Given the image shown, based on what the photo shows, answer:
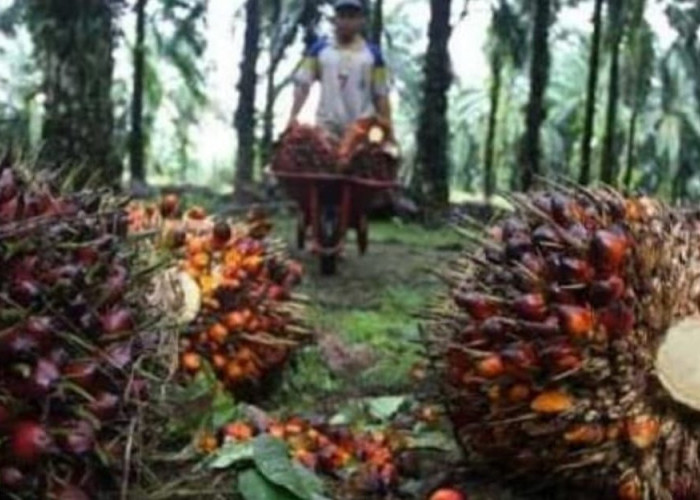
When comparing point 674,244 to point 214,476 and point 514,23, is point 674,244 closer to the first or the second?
point 214,476

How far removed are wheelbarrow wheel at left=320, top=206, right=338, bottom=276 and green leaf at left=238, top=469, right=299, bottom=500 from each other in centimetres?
602

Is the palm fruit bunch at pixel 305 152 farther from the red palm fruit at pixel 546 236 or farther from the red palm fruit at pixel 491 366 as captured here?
the red palm fruit at pixel 491 366

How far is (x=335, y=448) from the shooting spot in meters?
3.91

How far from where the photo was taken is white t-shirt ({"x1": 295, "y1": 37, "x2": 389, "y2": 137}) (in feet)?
31.6

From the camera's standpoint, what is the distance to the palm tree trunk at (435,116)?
16.5 m

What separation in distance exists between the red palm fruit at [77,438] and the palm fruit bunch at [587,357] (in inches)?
45.2

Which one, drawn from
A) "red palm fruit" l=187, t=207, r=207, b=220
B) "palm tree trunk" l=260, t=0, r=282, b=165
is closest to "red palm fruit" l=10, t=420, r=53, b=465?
"red palm fruit" l=187, t=207, r=207, b=220

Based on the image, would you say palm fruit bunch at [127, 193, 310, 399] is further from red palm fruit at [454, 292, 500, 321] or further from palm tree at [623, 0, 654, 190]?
palm tree at [623, 0, 654, 190]

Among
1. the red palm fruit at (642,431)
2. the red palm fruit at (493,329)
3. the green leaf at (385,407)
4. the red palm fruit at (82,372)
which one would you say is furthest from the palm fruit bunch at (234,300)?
the red palm fruit at (82,372)

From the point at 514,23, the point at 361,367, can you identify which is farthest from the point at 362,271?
the point at 514,23

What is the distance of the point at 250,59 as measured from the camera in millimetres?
18172

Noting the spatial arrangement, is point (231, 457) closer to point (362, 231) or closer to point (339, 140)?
point (339, 140)

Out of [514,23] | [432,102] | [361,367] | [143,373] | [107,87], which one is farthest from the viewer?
[514,23]

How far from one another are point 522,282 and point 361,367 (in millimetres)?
2549
